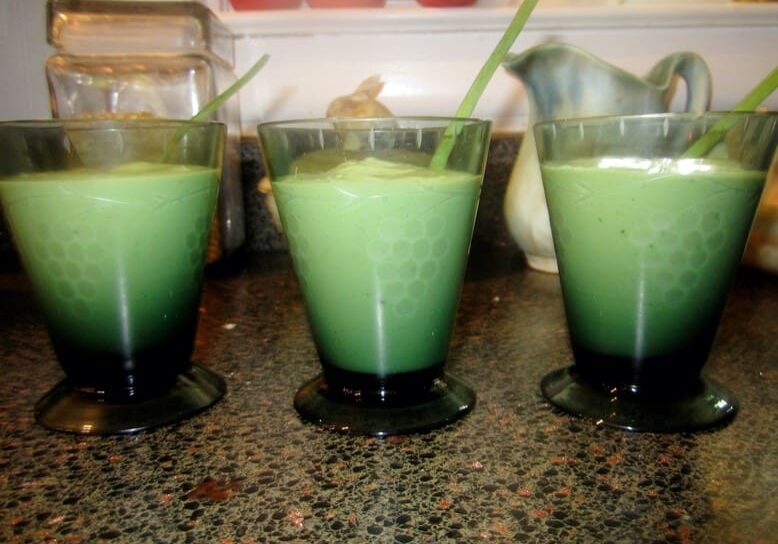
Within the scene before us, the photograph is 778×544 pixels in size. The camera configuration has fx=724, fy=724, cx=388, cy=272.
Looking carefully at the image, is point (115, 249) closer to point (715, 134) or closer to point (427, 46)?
point (715, 134)

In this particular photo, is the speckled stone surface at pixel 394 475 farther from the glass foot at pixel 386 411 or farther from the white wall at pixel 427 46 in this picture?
the white wall at pixel 427 46

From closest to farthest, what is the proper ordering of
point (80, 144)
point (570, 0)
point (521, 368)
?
1. point (80, 144)
2. point (521, 368)
3. point (570, 0)

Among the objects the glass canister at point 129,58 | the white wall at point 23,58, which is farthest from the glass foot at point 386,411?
the white wall at point 23,58

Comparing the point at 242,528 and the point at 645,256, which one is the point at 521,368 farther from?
the point at 242,528

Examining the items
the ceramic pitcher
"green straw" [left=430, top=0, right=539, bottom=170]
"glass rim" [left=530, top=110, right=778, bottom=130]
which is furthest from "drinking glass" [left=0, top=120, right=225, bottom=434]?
the ceramic pitcher

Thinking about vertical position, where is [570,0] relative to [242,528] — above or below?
above

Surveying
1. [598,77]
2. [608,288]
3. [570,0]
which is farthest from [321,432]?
[570,0]

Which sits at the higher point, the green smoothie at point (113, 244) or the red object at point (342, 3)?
the red object at point (342, 3)
